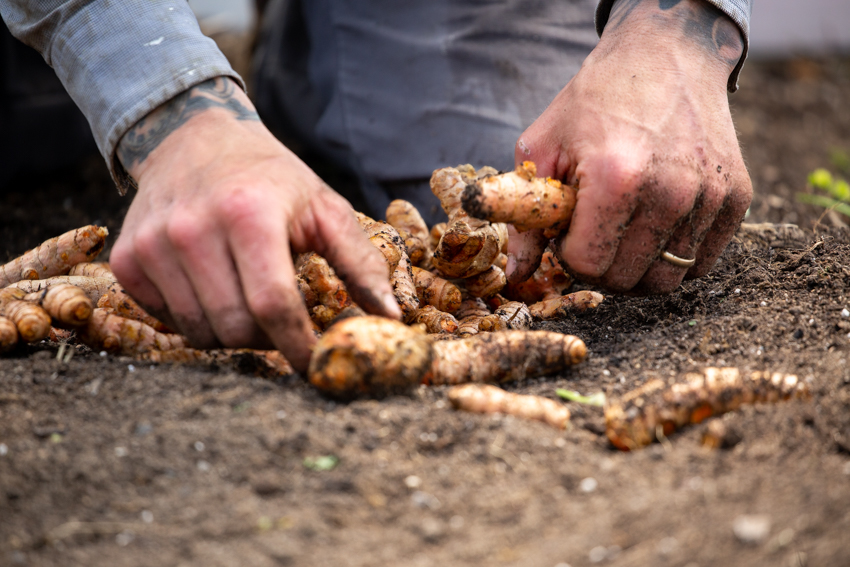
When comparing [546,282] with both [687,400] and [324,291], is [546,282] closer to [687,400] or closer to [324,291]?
[324,291]

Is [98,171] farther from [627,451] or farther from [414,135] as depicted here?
[627,451]

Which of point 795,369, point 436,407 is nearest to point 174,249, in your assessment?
point 436,407

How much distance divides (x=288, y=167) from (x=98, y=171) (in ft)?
11.6

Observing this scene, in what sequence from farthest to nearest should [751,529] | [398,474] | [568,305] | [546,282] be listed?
[546,282] < [568,305] < [398,474] < [751,529]

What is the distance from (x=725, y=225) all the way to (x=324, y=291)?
4.77ft

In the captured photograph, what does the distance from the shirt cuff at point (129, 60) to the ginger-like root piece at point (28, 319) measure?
539 mm

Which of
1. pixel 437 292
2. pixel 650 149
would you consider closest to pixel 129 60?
pixel 437 292

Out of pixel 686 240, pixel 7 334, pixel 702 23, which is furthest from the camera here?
pixel 702 23

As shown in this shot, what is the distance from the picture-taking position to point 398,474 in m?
1.42

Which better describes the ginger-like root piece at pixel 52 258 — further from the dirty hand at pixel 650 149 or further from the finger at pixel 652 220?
the finger at pixel 652 220

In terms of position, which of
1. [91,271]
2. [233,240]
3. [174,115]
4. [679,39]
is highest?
[679,39]

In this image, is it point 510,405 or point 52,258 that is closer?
point 510,405

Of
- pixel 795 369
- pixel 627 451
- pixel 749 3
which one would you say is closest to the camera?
pixel 627 451

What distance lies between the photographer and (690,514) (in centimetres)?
125
